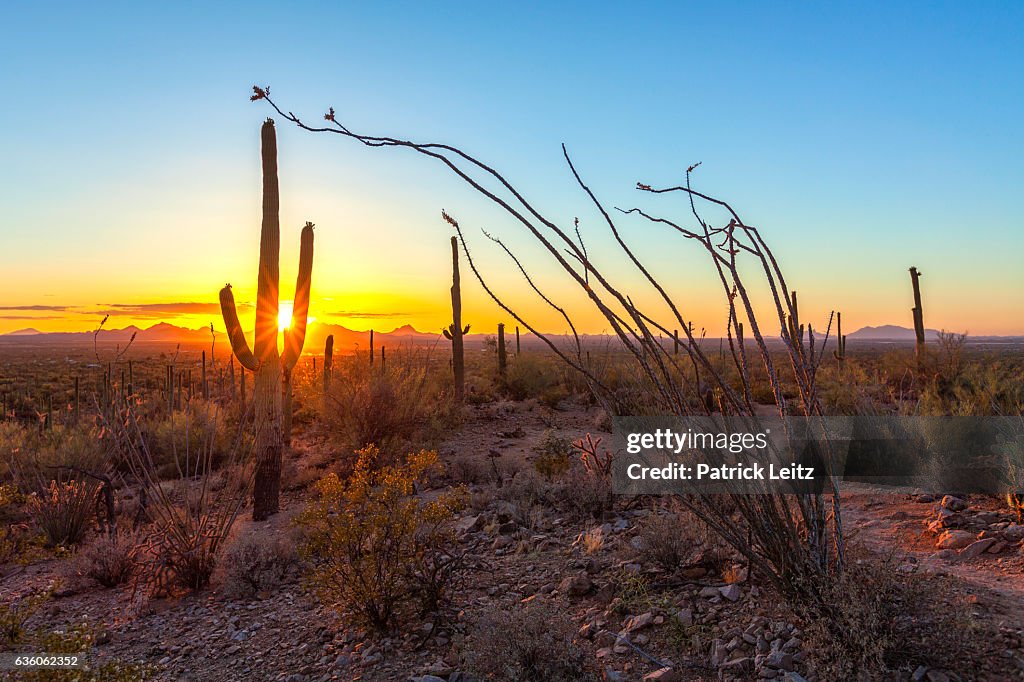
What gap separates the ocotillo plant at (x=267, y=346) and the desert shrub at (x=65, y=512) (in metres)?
1.97

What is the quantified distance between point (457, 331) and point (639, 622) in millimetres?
15431

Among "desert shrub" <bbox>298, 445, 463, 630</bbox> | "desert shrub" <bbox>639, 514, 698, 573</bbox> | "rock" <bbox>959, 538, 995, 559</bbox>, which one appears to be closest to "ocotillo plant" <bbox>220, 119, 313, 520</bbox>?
"desert shrub" <bbox>298, 445, 463, 630</bbox>

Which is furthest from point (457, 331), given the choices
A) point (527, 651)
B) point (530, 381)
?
point (527, 651)

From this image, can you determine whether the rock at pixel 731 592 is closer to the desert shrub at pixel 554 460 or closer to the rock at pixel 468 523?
the rock at pixel 468 523

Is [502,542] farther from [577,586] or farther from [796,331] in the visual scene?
[796,331]

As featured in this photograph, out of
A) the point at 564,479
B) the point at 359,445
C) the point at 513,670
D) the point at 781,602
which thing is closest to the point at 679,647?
the point at 781,602

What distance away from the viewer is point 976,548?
5391 millimetres

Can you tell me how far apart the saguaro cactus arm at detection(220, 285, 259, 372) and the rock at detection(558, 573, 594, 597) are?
5.25 meters

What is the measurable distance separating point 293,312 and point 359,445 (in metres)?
2.98

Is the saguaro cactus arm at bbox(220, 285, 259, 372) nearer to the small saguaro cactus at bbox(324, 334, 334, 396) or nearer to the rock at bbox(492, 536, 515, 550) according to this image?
the rock at bbox(492, 536, 515, 550)

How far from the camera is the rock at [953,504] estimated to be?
21.4ft

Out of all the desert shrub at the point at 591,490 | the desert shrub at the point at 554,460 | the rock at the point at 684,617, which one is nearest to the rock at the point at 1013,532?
the rock at the point at 684,617

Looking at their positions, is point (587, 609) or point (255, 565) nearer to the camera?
point (587, 609)

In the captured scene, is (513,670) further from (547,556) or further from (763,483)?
(547,556)
